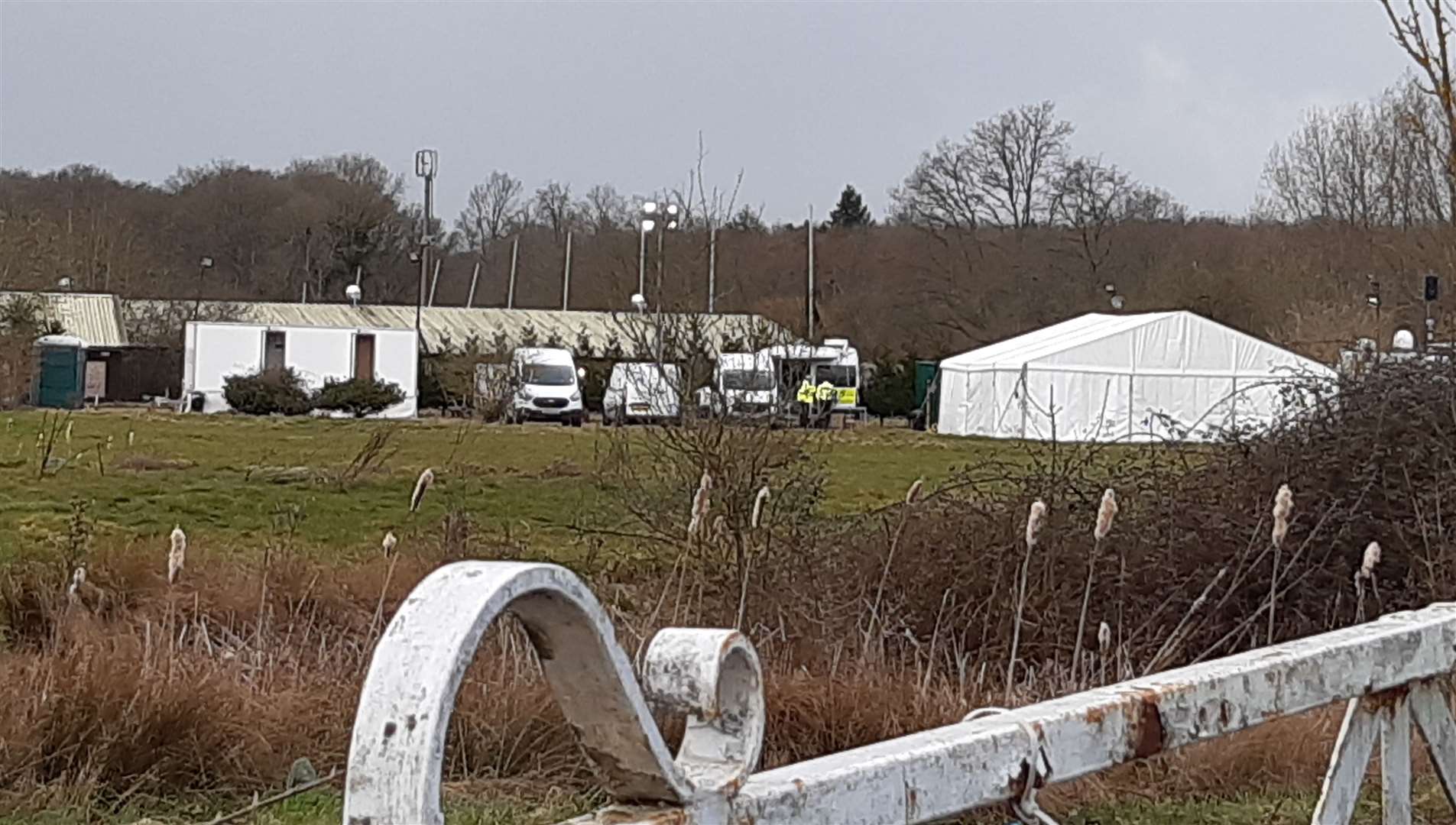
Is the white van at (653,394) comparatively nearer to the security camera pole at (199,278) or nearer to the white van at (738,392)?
the white van at (738,392)

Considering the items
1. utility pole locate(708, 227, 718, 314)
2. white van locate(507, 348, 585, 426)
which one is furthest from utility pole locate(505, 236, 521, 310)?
utility pole locate(708, 227, 718, 314)

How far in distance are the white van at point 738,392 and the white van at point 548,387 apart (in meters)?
29.8

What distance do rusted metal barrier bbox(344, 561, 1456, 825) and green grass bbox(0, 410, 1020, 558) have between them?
7.50 m

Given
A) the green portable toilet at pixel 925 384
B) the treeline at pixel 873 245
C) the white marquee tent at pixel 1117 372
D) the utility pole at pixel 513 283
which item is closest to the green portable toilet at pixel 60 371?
the treeline at pixel 873 245

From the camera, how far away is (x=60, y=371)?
43.0 metres

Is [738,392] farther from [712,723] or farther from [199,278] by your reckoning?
[199,278]

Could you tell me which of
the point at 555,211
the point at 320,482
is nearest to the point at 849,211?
the point at 555,211

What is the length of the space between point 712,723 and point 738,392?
8027 millimetres

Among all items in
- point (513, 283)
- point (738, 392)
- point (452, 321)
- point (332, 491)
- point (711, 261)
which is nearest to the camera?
point (738, 392)

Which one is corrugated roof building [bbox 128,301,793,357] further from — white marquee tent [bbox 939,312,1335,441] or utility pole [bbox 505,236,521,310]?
utility pole [bbox 505,236,521,310]

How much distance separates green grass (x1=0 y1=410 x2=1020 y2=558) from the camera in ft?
42.5

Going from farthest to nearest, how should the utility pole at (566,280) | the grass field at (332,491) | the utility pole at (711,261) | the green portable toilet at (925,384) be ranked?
the utility pole at (566,280) → the green portable toilet at (925,384) → the utility pole at (711,261) → the grass field at (332,491)

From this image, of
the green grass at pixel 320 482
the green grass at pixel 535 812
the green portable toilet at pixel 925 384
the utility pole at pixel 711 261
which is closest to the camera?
the green grass at pixel 535 812

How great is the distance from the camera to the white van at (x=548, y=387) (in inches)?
1566
